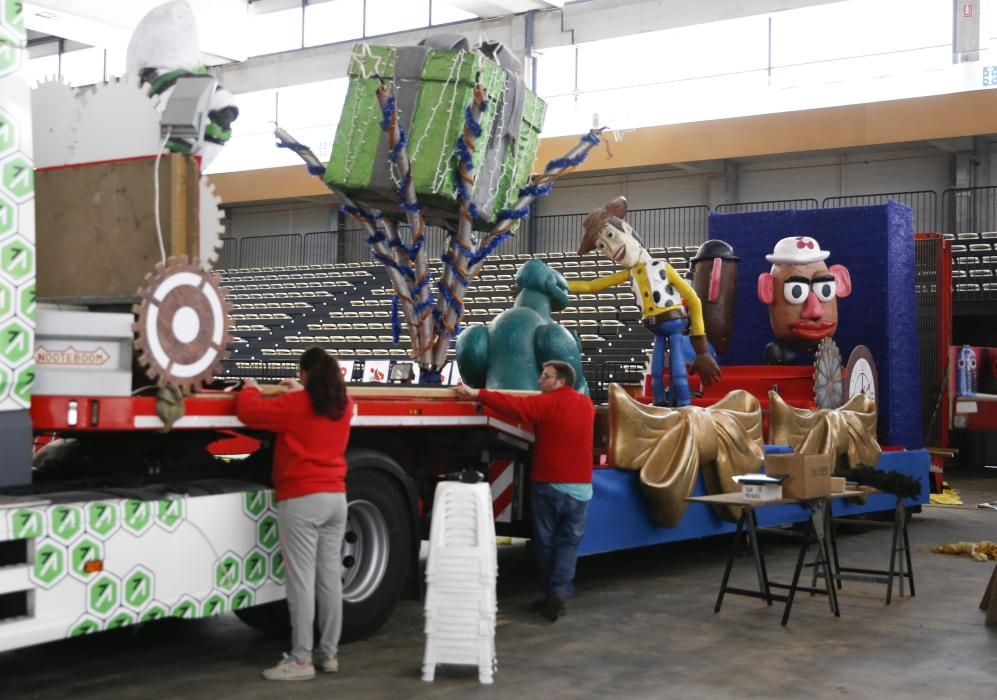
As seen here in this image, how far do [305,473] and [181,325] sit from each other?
0.82 metres

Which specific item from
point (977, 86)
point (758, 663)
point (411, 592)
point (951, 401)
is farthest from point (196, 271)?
point (977, 86)

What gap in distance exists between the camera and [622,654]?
595 centimetres

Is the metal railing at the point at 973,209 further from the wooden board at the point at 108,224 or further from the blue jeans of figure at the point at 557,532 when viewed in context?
the wooden board at the point at 108,224

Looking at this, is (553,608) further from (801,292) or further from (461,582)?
(801,292)

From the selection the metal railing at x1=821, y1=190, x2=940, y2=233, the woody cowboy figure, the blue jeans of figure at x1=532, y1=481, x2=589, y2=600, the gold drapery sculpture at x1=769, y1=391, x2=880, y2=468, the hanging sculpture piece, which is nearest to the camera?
the blue jeans of figure at x1=532, y1=481, x2=589, y2=600

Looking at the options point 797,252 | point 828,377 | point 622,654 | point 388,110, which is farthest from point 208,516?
point 797,252

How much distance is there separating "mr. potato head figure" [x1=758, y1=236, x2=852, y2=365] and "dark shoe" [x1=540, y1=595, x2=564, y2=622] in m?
5.33

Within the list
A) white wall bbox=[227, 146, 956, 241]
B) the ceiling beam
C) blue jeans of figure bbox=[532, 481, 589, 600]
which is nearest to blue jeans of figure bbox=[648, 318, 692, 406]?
blue jeans of figure bbox=[532, 481, 589, 600]

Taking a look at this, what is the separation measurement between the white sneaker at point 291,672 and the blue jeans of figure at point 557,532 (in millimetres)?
1879

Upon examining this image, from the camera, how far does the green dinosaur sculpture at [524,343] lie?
25.9 ft

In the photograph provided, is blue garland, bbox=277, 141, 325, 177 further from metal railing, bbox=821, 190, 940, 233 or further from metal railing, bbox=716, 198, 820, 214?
metal railing, bbox=716, 198, 820, 214

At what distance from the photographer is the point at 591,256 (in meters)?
25.8

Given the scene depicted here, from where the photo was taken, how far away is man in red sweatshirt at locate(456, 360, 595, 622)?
6676mm

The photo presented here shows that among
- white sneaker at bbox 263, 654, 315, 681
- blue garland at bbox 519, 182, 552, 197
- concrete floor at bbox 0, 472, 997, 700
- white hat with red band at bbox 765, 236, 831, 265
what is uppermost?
blue garland at bbox 519, 182, 552, 197
